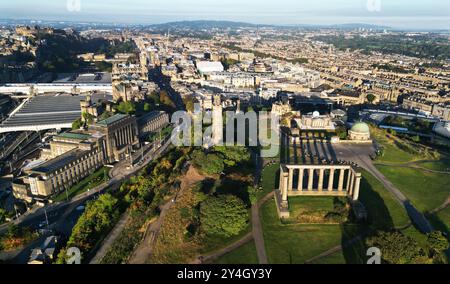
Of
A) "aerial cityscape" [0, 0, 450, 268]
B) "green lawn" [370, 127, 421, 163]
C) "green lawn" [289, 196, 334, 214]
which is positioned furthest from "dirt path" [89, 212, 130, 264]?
"green lawn" [370, 127, 421, 163]

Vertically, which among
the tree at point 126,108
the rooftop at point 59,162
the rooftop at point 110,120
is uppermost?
the rooftop at point 110,120

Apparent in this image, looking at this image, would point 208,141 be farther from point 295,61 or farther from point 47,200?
point 295,61

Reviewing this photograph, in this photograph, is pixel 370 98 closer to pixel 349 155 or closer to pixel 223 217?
pixel 349 155

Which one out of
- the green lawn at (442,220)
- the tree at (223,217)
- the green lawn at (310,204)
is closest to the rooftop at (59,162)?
the tree at (223,217)

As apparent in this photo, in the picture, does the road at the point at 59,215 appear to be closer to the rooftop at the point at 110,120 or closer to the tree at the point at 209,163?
the rooftop at the point at 110,120
